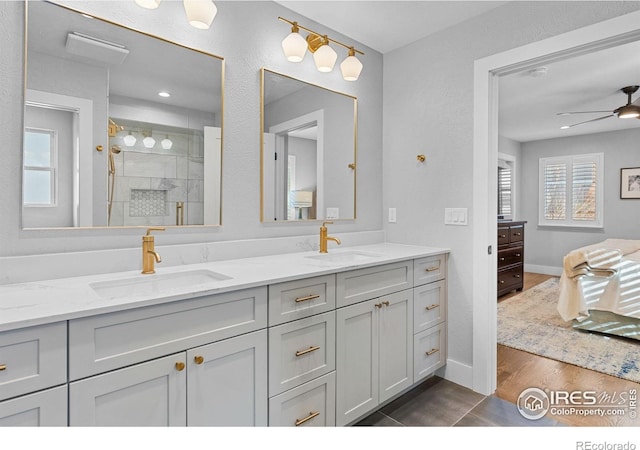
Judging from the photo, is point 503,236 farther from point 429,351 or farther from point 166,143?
point 166,143

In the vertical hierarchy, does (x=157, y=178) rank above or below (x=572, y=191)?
below

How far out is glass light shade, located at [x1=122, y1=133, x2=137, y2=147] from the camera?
1609 millimetres

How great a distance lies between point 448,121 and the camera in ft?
7.64

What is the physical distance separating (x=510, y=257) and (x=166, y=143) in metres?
4.21

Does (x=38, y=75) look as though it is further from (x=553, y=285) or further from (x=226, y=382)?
(x=553, y=285)

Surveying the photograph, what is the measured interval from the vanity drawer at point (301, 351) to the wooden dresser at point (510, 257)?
3325 millimetres

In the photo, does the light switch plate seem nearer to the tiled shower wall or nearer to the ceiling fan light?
the tiled shower wall

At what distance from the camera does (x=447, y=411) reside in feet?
6.45

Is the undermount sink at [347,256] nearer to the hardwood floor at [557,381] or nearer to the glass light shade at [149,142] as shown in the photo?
the glass light shade at [149,142]

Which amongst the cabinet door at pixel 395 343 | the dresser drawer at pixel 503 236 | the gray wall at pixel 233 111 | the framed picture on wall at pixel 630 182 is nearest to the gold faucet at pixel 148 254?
the gray wall at pixel 233 111

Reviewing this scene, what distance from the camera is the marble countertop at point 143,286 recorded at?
0.97m

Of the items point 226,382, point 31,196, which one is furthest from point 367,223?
point 31,196

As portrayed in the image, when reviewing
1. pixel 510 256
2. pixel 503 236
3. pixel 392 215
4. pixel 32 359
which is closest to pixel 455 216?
pixel 392 215

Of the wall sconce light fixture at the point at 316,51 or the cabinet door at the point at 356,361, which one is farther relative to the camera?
the wall sconce light fixture at the point at 316,51
